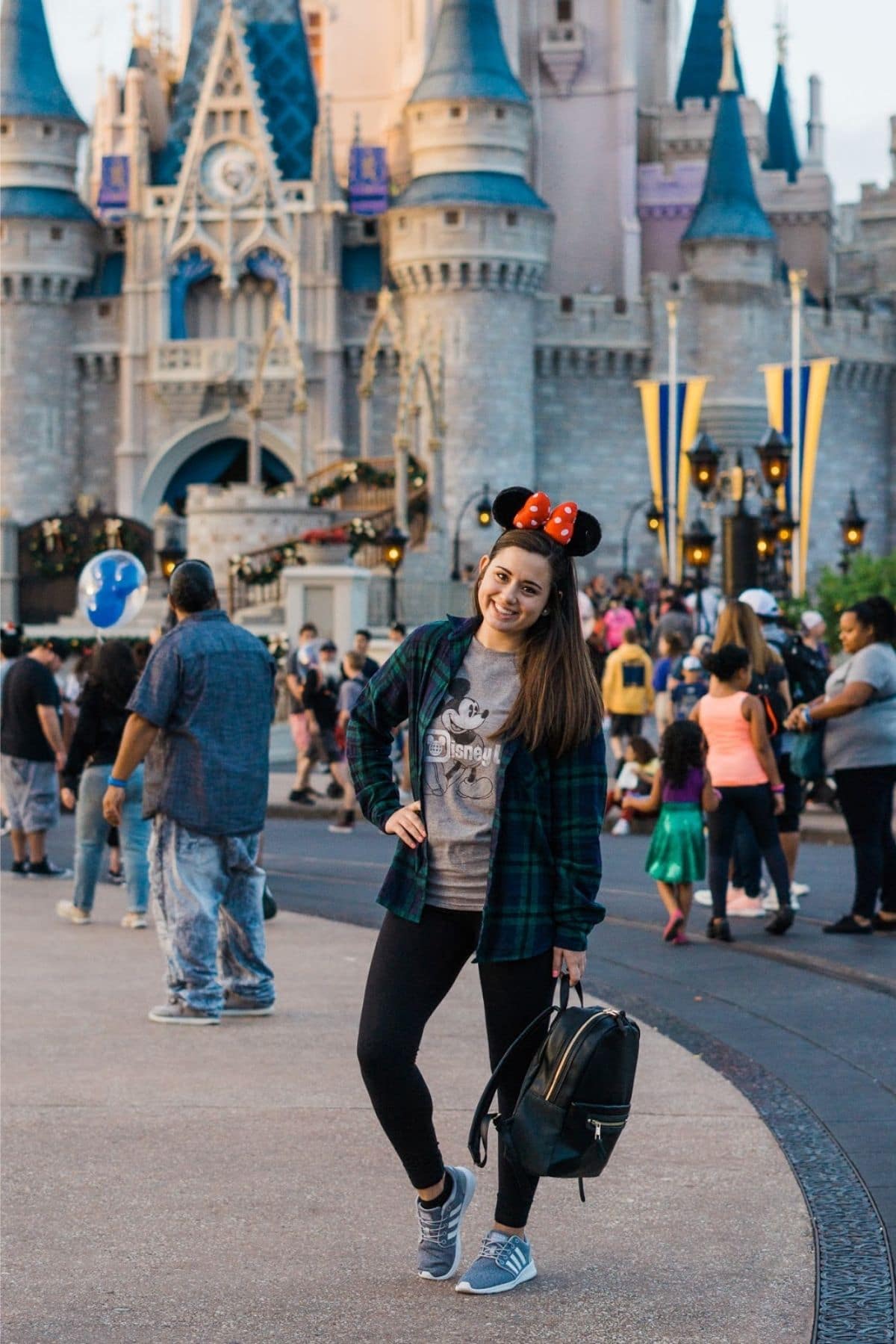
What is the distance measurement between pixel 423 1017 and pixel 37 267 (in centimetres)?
4632

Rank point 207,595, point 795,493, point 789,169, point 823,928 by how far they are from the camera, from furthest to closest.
A: point 789,169
point 795,493
point 823,928
point 207,595

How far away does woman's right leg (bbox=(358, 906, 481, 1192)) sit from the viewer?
177 inches

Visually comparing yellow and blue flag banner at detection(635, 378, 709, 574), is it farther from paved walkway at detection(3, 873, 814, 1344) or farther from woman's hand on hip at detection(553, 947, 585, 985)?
woman's hand on hip at detection(553, 947, 585, 985)

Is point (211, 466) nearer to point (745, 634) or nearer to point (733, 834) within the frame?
point (745, 634)

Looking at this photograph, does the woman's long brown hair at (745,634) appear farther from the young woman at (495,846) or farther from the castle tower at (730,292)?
the castle tower at (730,292)

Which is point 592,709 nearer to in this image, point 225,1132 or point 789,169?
point 225,1132

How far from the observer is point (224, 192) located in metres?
49.5

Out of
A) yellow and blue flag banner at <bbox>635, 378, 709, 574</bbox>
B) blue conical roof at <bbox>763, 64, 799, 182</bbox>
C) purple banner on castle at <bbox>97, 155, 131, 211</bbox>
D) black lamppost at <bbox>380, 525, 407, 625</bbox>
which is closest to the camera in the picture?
black lamppost at <bbox>380, 525, 407, 625</bbox>

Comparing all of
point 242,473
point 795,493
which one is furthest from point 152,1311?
point 242,473

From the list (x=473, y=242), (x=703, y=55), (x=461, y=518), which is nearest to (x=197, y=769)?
(x=461, y=518)

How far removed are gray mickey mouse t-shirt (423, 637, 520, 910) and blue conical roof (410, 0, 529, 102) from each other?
43.8 m

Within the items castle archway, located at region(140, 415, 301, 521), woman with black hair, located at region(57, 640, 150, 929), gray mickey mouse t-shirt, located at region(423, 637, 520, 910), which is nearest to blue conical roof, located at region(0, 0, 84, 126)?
castle archway, located at region(140, 415, 301, 521)

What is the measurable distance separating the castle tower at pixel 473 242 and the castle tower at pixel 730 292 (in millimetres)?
3842

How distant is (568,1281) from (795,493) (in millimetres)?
30187
